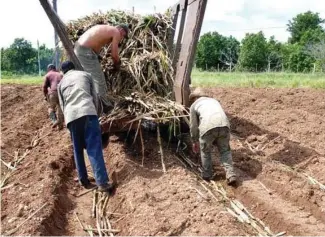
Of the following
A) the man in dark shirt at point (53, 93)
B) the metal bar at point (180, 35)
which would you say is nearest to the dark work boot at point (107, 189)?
the metal bar at point (180, 35)

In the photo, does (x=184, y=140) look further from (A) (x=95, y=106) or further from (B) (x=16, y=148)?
(B) (x=16, y=148)

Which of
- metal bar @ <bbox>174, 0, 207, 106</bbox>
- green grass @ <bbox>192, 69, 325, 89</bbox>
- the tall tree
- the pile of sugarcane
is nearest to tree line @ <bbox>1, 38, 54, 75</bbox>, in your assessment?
the tall tree

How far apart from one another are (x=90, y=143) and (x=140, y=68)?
183cm

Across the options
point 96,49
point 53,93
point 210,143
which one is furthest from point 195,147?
point 53,93

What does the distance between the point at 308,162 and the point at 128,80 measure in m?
2.92

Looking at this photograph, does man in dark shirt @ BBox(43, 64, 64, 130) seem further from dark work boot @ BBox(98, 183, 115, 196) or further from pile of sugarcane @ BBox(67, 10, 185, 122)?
dark work boot @ BBox(98, 183, 115, 196)

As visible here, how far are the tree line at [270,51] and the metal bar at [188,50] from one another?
3239cm

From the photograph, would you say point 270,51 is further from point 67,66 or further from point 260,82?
point 67,66

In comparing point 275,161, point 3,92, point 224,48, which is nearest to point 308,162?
point 275,161

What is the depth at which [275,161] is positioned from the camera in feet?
21.8

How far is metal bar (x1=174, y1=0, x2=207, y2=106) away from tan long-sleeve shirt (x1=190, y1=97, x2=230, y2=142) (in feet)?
1.21

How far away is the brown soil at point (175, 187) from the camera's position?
14.5 feet

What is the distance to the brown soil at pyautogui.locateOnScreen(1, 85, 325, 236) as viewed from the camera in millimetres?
4418

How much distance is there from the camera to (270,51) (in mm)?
58094
